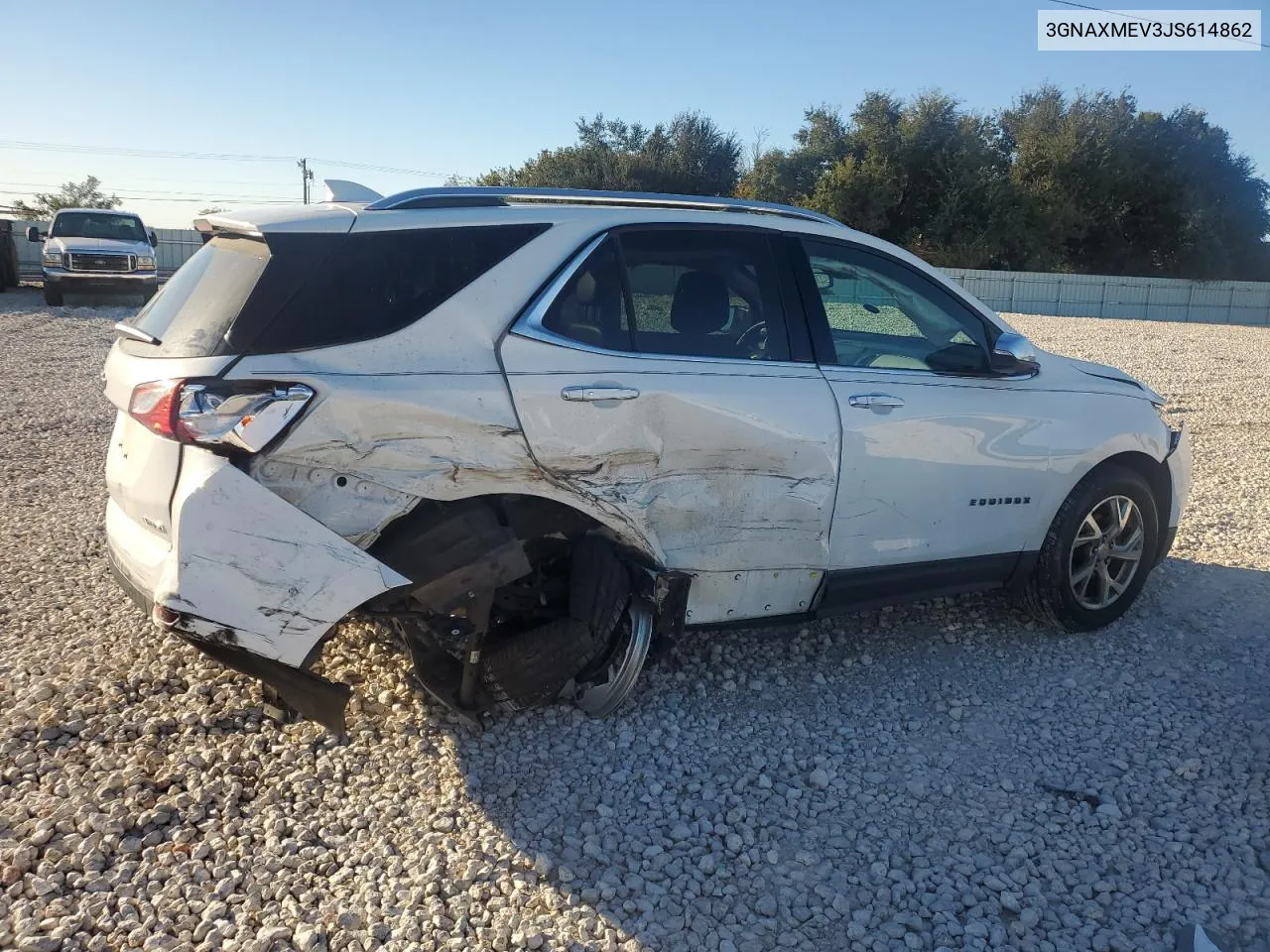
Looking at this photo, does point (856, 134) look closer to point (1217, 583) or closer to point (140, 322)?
point (1217, 583)

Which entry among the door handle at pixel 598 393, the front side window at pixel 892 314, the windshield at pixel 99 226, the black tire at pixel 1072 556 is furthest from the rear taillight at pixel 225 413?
the windshield at pixel 99 226

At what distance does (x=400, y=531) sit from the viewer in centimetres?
340

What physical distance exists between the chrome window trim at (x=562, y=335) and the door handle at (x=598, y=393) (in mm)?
142

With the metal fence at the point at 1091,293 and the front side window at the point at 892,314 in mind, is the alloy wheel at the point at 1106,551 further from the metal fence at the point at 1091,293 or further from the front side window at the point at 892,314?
the metal fence at the point at 1091,293

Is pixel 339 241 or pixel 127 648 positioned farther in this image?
pixel 127 648

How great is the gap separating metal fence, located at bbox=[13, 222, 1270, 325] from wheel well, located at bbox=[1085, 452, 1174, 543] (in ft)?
80.4

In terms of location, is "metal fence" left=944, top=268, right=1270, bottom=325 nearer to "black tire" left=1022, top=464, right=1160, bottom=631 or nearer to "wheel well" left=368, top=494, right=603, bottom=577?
"black tire" left=1022, top=464, right=1160, bottom=631

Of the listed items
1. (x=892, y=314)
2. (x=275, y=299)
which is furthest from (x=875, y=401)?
(x=275, y=299)

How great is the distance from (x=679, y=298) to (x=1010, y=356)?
1.58 meters

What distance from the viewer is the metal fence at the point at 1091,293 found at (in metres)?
29.4

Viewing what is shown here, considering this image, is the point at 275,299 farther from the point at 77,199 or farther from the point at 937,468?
the point at 77,199

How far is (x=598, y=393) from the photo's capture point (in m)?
3.55

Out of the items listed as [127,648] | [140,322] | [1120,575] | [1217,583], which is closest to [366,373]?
[140,322]

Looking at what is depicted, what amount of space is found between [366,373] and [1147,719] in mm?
3326
